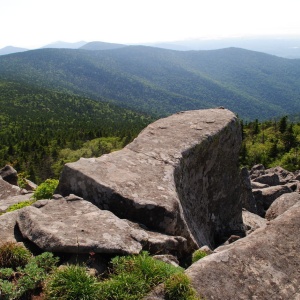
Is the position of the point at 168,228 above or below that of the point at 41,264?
below

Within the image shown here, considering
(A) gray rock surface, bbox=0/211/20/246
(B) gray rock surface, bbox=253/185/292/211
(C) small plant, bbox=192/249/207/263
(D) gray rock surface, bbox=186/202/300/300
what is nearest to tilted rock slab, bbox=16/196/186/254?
(A) gray rock surface, bbox=0/211/20/246

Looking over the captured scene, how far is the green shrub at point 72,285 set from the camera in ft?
20.8

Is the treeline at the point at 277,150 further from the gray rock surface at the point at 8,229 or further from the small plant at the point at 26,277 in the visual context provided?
the small plant at the point at 26,277

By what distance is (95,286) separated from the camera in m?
6.55

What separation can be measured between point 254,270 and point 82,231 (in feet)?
14.1

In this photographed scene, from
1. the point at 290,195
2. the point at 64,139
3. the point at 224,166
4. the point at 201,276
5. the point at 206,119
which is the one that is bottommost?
the point at 64,139

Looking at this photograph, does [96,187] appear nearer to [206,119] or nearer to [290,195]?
[206,119]

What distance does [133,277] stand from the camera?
266 inches

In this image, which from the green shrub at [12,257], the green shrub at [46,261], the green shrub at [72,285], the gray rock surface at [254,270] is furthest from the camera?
the green shrub at [12,257]

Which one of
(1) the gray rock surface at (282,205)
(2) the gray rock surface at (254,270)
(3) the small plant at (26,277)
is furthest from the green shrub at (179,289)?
(1) the gray rock surface at (282,205)

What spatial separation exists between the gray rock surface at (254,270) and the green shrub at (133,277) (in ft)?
2.29

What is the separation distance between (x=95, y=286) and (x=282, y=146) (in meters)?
106

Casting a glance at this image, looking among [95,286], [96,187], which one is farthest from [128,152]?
[95,286]

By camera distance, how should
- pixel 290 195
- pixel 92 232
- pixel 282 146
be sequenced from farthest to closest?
1. pixel 282 146
2. pixel 290 195
3. pixel 92 232
